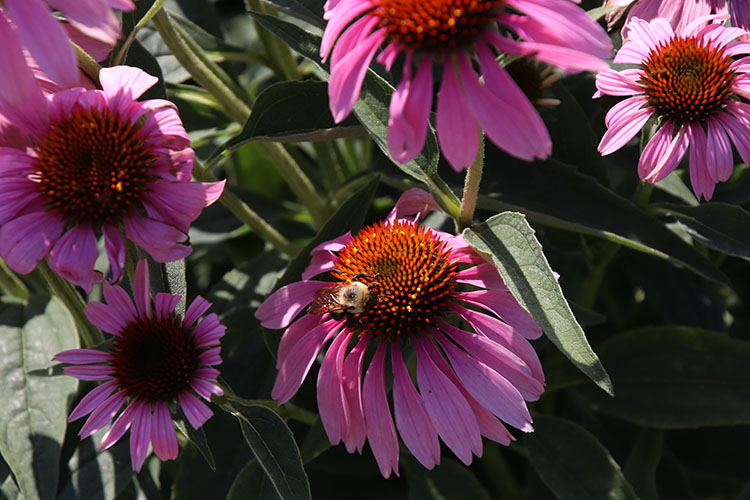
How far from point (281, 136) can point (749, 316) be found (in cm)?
91

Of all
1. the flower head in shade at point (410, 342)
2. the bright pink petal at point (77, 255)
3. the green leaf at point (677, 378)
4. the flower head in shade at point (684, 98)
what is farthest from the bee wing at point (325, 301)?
the green leaf at point (677, 378)

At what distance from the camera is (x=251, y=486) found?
90 centimetres

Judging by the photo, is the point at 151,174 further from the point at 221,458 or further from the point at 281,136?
the point at 221,458

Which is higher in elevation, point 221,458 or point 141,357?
point 141,357

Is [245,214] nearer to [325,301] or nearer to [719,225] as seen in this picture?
[325,301]

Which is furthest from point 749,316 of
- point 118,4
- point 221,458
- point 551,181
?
point 118,4

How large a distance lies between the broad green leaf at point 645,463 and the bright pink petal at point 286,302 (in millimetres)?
495

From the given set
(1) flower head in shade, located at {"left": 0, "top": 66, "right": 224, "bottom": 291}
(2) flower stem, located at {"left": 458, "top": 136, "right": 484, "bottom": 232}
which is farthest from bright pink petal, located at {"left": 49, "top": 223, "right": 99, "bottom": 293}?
(2) flower stem, located at {"left": 458, "top": 136, "right": 484, "bottom": 232}

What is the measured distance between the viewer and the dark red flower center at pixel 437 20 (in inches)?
23.1

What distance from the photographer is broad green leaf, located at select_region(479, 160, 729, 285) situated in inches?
33.4

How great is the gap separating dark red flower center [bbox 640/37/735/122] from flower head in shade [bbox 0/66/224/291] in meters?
0.46

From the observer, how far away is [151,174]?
2.37 feet

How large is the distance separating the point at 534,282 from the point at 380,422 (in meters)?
0.21

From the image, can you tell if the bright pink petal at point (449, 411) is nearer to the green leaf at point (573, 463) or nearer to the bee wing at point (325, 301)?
the bee wing at point (325, 301)
